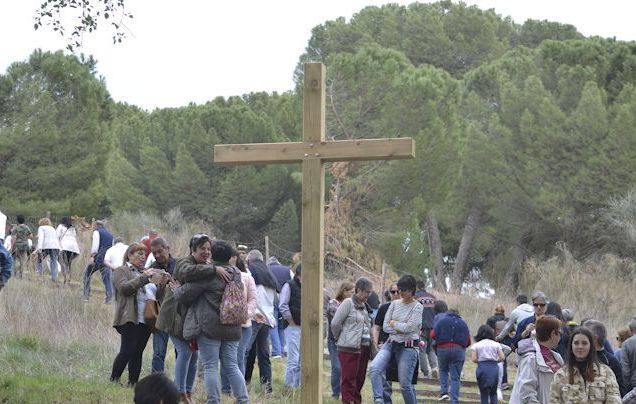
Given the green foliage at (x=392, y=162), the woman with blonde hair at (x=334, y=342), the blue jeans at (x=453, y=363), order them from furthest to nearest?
1. the green foliage at (x=392, y=162)
2. the blue jeans at (x=453, y=363)
3. the woman with blonde hair at (x=334, y=342)

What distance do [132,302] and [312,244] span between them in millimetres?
2914

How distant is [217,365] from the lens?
1072 cm

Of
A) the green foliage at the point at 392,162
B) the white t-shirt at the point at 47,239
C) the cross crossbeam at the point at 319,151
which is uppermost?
the green foliage at the point at 392,162

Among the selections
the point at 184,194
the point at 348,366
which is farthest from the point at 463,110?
the point at 348,366

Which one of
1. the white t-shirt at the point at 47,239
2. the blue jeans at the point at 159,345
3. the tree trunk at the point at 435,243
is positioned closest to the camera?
the blue jeans at the point at 159,345

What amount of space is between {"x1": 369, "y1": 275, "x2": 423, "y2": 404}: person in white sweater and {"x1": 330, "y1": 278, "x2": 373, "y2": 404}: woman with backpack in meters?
0.42

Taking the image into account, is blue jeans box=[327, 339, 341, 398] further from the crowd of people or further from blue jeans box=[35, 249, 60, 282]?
blue jeans box=[35, 249, 60, 282]

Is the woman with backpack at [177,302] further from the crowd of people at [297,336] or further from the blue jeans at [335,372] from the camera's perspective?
the blue jeans at [335,372]

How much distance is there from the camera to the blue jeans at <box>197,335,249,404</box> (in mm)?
10562

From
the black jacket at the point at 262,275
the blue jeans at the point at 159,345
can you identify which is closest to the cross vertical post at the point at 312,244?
the blue jeans at the point at 159,345

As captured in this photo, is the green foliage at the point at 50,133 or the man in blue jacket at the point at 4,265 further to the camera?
the green foliage at the point at 50,133

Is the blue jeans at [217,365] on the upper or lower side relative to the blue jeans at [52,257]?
lower

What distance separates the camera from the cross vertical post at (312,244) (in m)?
9.58

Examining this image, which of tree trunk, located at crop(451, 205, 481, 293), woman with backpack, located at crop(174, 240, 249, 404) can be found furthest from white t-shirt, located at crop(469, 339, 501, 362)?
tree trunk, located at crop(451, 205, 481, 293)
